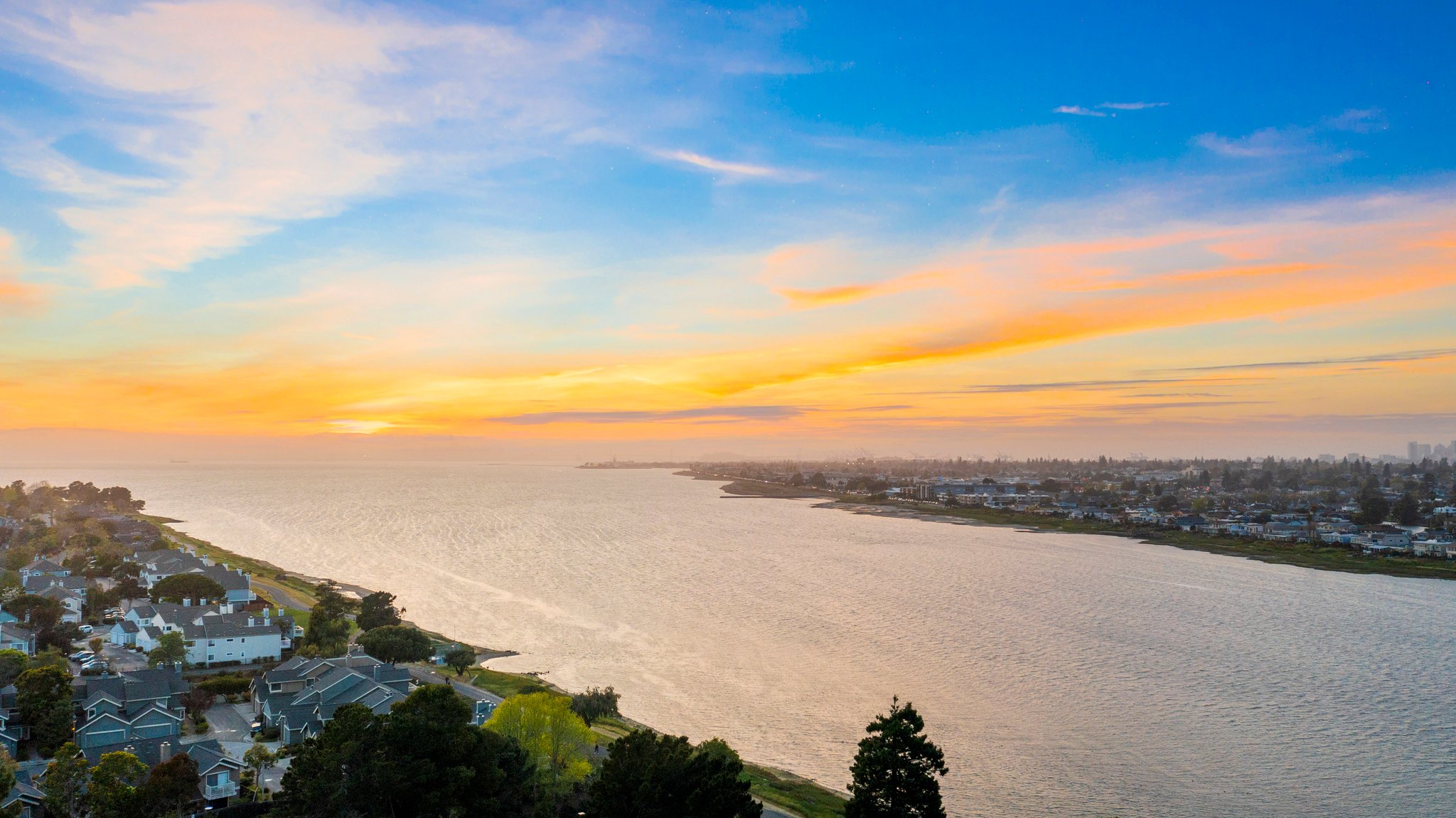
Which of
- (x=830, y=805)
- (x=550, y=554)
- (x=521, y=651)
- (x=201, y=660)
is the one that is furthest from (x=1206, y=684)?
(x=550, y=554)

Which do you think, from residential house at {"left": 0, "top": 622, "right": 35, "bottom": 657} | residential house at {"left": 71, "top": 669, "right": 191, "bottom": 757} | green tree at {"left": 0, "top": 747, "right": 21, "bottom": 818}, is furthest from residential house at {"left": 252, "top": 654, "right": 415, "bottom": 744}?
residential house at {"left": 0, "top": 622, "right": 35, "bottom": 657}

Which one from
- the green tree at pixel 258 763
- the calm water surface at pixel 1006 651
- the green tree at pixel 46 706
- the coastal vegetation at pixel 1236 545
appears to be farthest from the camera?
the coastal vegetation at pixel 1236 545

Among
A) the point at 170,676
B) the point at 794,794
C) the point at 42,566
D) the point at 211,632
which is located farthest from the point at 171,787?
the point at 42,566

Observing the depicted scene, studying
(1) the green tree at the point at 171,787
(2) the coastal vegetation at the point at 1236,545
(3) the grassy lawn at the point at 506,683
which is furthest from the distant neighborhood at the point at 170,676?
(2) the coastal vegetation at the point at 1236,545

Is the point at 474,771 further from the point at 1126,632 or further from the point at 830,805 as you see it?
the point at 1126,632

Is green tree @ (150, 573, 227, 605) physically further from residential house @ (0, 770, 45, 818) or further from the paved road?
residential house @ (0, 770, 45, 818)

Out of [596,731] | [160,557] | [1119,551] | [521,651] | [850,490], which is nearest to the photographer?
[596,731]

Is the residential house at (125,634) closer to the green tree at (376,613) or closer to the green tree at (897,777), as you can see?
the green tree at (376,613)
